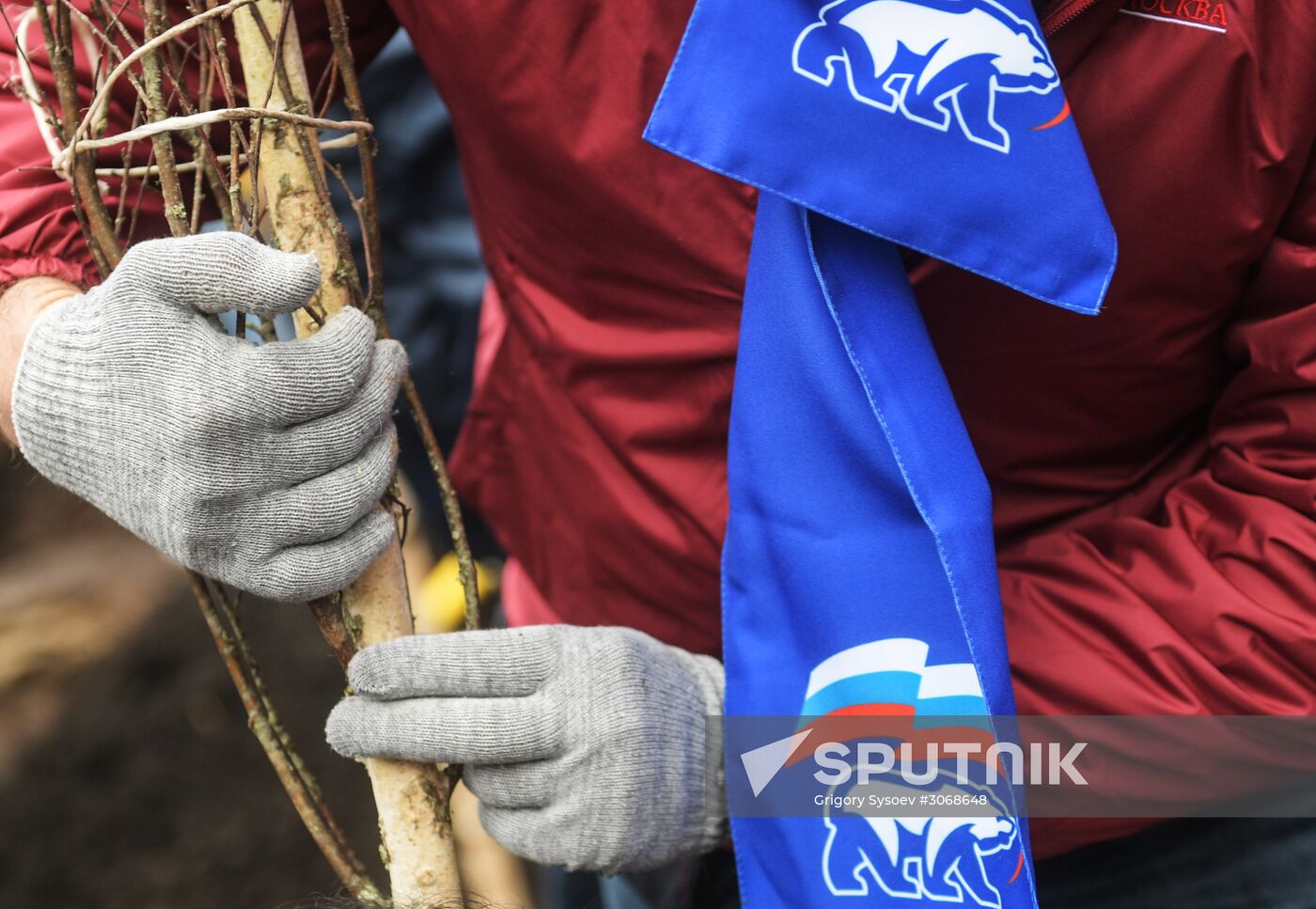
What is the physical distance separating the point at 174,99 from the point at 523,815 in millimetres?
863

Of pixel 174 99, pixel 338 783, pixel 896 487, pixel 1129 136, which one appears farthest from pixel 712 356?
pixel 338 783

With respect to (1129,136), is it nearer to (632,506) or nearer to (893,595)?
(893,595)

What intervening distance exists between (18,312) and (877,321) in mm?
830

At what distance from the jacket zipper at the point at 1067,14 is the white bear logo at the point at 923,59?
89mm

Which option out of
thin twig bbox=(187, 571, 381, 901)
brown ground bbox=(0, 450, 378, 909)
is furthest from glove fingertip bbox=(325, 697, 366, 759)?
brown ground bbox=(0, 450, 378, 909)

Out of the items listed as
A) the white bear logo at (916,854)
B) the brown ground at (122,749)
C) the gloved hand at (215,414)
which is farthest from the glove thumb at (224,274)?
the brown ground at (122,749)

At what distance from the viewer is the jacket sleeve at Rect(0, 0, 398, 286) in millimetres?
1193

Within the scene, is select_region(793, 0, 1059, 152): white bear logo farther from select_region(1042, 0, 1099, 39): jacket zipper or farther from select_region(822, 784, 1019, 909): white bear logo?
select_region(822, 784, 1019, 909): white bear logo

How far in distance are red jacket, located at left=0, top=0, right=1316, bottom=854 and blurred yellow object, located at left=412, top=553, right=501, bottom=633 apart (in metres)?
1.33

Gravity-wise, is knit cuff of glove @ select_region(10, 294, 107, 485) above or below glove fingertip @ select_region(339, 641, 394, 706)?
above

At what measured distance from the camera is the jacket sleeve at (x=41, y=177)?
1.19m

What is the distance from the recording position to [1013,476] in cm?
129

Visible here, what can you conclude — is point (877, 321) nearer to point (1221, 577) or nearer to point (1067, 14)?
point (1067, 14)

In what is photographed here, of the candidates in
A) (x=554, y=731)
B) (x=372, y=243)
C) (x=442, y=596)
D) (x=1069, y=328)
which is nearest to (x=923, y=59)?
(x=1069, y=328)
